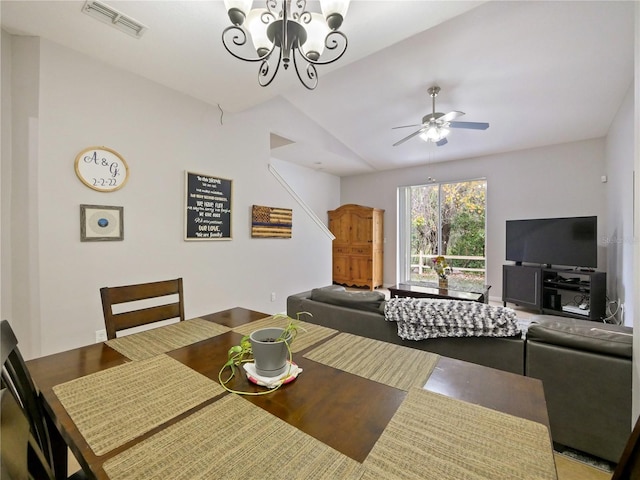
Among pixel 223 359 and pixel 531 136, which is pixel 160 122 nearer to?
pixel 223 359

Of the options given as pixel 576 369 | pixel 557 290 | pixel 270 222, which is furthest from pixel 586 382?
pixel 557 290

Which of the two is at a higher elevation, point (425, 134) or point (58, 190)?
point (425, 134)

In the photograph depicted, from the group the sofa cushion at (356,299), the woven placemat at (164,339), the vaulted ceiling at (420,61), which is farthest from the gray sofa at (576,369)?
the vaulted ceiling at (420,61)

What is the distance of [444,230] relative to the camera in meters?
5.65

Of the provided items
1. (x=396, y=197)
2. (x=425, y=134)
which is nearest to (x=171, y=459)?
(x=425, y=134)

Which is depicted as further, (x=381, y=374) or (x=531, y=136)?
(x=531, y=136)

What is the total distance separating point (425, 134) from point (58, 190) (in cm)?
355

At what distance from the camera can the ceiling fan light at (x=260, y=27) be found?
160 cm

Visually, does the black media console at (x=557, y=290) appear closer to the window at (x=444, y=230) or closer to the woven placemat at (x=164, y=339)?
the window at (x=444, y=230)

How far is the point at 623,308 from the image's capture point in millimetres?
3107

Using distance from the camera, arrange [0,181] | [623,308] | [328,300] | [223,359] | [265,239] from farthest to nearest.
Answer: [265,239], [623,308], [328,300], [0,181], [223,359]

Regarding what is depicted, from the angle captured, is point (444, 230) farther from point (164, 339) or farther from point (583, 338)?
point (164, 339)

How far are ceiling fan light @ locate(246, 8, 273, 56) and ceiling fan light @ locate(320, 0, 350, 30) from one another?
0.36 m

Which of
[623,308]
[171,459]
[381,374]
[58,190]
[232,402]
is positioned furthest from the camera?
[623,308]
